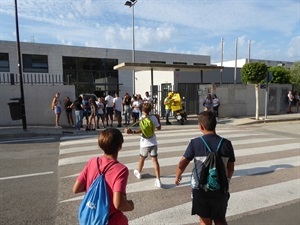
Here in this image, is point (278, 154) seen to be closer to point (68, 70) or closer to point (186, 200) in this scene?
point (186, 200)

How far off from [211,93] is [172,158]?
11.4m

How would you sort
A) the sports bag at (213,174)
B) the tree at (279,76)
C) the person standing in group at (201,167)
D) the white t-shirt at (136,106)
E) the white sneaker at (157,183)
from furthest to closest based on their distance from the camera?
the tree at (279,76) → the white t-shirt at (136,106) → the white sneaker at (157,183) → the person standing in group at (201,167) → the sports bag at (213,174)

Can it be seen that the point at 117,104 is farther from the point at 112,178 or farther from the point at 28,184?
the point at 112,178

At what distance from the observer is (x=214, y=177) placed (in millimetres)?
2779

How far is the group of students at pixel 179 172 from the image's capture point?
7.13 feet

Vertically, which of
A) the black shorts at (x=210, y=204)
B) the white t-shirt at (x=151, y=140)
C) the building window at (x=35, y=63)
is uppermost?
the building window at (x=35, y=63)

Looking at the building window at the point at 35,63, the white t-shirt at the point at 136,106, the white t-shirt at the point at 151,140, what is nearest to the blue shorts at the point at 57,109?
the white t-shirt at the point at 136,106

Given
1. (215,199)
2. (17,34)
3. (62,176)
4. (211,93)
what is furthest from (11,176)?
(211,93)

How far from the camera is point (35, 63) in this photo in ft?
105

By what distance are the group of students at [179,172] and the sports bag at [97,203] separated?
0.14 ft

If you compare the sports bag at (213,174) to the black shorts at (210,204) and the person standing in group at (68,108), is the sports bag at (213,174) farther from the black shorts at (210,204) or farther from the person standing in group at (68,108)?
the person standing in group at (68,108)

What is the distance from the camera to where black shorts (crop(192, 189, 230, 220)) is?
2891mm

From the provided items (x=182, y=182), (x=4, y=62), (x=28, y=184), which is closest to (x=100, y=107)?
(x=28, y=184)

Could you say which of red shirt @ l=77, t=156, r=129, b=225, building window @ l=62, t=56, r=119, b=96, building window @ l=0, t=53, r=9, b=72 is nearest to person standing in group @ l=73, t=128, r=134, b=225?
red shirt @ l=77, t=156, r=129, b=225
